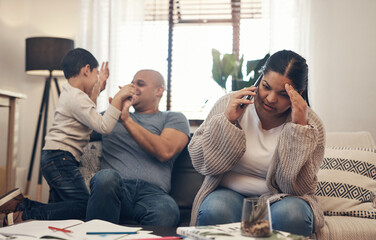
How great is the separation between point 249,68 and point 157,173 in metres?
1.34

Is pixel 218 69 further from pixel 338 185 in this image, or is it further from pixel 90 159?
pixel 338 185

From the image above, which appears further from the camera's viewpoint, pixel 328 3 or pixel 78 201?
pixel 328 3

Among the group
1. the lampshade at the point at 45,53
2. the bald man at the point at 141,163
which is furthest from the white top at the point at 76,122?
the lampshade at the point at 45,53

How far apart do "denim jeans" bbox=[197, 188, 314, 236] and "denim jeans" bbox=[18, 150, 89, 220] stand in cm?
62

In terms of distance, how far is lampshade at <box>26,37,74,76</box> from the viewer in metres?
3.36

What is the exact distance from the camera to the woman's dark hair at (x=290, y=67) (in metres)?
1.70

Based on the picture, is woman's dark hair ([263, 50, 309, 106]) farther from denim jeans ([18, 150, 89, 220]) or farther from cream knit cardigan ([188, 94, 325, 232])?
denim jeans ([18, 150, 89, 220])

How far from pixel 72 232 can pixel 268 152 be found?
891 millimetres

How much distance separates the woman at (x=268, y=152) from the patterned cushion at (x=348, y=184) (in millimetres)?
279

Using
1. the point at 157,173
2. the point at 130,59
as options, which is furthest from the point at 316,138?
the point at 130,59

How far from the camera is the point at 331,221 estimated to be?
1793mm

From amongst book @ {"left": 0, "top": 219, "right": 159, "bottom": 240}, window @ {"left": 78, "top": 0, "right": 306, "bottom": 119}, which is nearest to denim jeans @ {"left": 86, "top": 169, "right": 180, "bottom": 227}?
book @ {"left": 0, "top": 219, "right": 159, "bottom": 240}

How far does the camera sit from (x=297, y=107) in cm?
164

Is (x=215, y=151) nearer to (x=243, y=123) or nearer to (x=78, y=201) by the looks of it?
(x=243, y=123)
